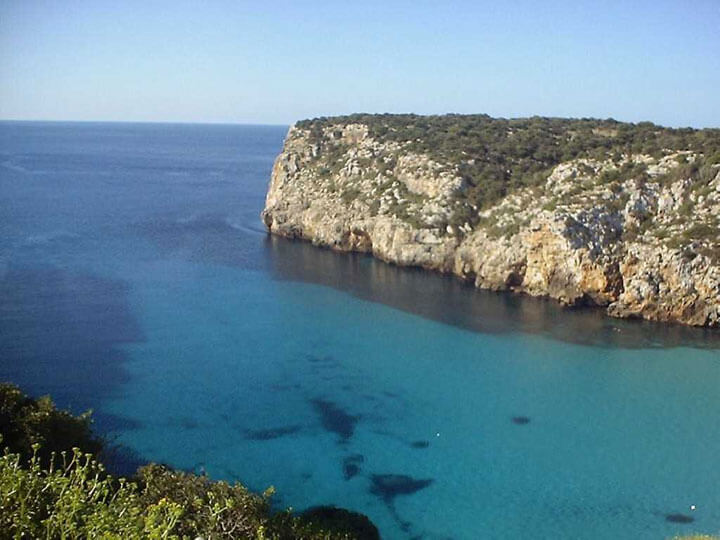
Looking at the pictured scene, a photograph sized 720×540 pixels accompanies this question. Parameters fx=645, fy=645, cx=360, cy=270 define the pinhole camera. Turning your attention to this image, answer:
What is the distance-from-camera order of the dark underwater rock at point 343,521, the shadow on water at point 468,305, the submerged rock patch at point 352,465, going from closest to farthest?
1. the dark underwater rock at point 343,521
2. the submerged rock patch at point 352,465
3. the shadow on water at point 468,305

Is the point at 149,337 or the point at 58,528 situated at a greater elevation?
the point at 58,528

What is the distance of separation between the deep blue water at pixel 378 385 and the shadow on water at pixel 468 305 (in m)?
0.20

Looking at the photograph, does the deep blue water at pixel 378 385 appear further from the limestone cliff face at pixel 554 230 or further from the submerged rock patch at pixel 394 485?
the limestone cliff face at pixel 554 230

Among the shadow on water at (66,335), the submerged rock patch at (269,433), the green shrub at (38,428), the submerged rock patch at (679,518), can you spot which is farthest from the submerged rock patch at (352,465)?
the submerged rock patch at (679,518)

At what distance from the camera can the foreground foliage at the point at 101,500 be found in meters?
8.23

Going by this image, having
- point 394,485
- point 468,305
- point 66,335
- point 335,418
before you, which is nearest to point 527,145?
point 468,305

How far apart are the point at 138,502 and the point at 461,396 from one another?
18277mm

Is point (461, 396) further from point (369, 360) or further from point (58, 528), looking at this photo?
point (58, 528)

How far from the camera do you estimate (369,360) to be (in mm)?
32219

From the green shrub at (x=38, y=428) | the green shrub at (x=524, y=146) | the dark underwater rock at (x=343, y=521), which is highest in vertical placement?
the green shrub at (x=524, y=146)

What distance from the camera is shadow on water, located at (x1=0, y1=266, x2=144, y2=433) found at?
89.4 feet

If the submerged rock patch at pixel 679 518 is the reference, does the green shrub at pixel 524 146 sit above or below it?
above

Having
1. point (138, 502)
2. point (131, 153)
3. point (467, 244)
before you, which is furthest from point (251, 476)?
point (131, 153)

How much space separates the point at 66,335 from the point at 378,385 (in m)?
16.5
